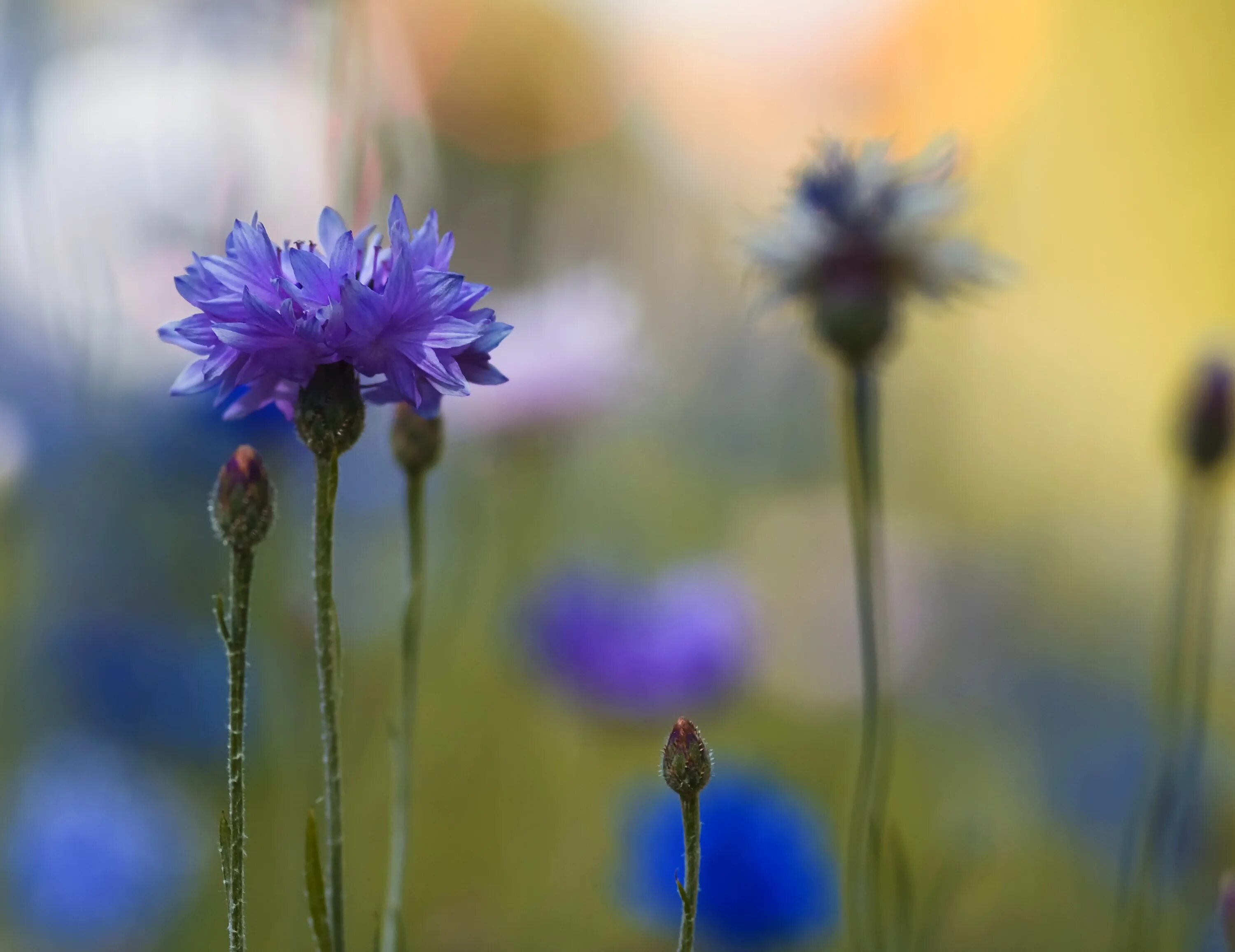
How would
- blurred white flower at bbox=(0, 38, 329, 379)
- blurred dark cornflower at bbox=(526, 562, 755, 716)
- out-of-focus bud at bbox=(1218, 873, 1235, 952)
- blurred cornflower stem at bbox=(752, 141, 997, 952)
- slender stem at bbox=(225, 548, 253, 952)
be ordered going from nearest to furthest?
slender stem at bbox=(225, 548, 253, 952), out-of-focus bud at bbox=(1218, 873, 1235, 952), blurred cornflower stem at bbox=(752, 141, 997, 952), blurred white flower at bbox=(0, 38, 329, 379), blurred dark cornflower at bbox=(526, 562, 755, 716)

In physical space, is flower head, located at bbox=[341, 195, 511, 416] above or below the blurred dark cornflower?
above

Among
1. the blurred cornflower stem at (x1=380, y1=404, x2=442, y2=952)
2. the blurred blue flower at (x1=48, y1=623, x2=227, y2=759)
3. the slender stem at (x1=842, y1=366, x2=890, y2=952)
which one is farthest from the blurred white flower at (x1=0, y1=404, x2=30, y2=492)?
the slender stem at (x1=842, y1=366, x2=890, y2=952)

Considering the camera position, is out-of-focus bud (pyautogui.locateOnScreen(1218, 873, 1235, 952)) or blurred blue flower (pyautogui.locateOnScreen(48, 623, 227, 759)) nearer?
out-of-focus bud (pyautogui.locateOnScreen(1218, 873, 1235, 952))

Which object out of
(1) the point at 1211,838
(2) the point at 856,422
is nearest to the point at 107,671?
(2) the point at 856,422

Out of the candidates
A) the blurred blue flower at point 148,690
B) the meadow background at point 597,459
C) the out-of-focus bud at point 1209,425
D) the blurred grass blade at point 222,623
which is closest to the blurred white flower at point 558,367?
the meadow background at point 597,459

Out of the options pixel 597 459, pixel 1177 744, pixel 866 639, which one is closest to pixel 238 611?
pixel 866 639

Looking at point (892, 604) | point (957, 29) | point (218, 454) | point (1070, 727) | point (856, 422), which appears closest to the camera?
point (856, 422)

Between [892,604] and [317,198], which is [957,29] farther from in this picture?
[317,198]

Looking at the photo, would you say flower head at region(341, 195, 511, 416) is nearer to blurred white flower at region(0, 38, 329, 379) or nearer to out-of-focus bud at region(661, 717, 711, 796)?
out-of-focus bud at region(661, 717, 711, 796)

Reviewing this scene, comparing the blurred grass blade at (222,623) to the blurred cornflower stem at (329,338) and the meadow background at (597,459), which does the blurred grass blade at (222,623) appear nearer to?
the blurred cornflower stem at (329,338)
